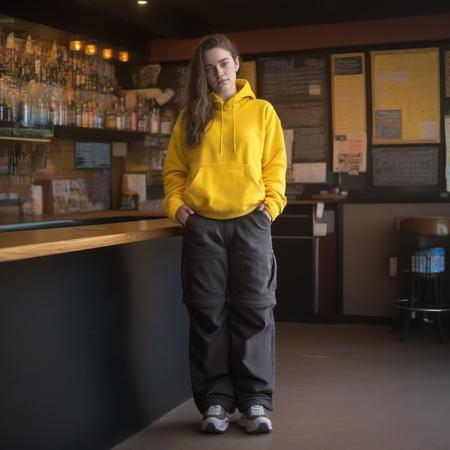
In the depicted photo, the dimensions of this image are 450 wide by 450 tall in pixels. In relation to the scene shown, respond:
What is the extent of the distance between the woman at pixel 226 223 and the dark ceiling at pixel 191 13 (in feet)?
8.79

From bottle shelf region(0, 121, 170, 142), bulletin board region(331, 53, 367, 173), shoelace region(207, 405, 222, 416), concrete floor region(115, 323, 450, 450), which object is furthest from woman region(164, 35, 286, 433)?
bulletin board region(331, 53, 367, 173)

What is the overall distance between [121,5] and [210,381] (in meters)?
3.56

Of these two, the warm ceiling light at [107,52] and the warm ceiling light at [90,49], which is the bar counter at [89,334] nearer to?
the warm ceiling light at [90,49]

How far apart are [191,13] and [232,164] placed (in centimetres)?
386

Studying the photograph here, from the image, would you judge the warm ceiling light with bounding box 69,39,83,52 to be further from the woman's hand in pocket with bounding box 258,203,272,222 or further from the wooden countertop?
the woman's hand in pocket with bounding box 258,203,272,222

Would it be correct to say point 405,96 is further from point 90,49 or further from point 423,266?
point 90,49

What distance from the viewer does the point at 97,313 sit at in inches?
133

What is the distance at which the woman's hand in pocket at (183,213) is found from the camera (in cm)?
351

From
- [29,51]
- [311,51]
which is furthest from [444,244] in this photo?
[29,51]

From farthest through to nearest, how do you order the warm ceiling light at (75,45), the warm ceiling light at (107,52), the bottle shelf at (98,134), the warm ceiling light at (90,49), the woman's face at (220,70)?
the warm ceiling light at (107,52)
the warm ceiling light at (90,49)
the warm ceiling light at (75,45)
the bottle shelf at (98,134)
the woman's face at (220,70)

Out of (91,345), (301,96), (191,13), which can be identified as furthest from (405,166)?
(91,345)

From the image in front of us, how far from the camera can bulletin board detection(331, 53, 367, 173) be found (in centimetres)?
702

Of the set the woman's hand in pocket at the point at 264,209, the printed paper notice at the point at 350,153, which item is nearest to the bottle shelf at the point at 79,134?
the printed paper notice at the point at 350,153

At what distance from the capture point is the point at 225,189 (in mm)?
3439
